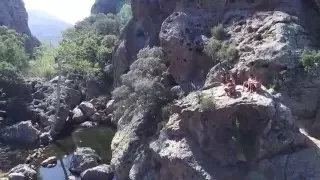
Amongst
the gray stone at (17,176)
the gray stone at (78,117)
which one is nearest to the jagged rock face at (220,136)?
the gray stone at (17,176)

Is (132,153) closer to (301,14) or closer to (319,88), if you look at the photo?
(319,88)

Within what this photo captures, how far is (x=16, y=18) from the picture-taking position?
3585 inches

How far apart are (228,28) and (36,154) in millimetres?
22022

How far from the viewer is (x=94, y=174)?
3200cm

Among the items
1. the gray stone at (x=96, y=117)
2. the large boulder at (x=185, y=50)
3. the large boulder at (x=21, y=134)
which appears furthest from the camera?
the gray stone at (x=96, y=117)

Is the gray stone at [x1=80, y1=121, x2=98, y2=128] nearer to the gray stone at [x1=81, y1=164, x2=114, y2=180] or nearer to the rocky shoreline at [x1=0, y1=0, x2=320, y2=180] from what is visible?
the rocky shoreline at [x1=0, y1=0, x2=320, y2=180]

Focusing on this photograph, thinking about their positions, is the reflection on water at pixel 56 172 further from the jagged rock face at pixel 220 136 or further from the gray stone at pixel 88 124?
the jagged rock face at pixel 220 136

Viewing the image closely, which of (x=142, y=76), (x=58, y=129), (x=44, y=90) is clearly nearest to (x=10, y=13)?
(x=44, y=90)

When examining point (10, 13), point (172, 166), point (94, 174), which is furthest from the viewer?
point (10, 13)

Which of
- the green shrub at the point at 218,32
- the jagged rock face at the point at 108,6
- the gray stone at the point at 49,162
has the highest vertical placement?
the green shrub at the point at 218,32

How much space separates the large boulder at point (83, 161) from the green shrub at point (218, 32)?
1462 centimetres

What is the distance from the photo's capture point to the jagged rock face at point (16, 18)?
84438mm

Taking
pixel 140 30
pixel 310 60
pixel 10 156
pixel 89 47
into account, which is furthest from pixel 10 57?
pixel 310 60

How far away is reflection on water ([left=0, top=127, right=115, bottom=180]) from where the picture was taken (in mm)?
35594
